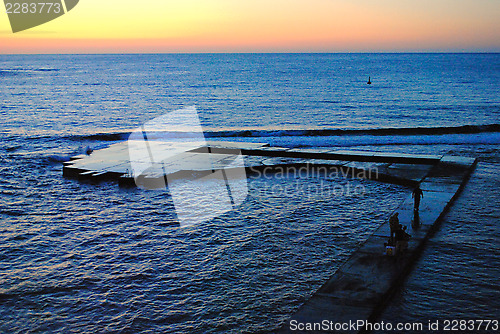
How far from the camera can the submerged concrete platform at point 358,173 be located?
7.63 m

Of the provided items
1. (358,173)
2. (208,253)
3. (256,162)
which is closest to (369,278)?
(208,253)

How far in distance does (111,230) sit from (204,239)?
2618mm

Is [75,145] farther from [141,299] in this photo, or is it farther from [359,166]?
[141,299]

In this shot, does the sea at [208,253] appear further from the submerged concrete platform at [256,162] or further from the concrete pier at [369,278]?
the submerged concrete platform at [256,162]

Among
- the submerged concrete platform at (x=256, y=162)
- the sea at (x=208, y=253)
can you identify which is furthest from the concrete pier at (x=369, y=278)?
the submerged concrete platform at (x=256, y=162)

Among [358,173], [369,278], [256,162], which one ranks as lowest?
[358,173]

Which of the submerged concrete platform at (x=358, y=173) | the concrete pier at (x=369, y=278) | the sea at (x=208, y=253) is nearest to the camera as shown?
the concrete pier at (x=369, y=278)

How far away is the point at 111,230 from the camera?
12117 millimetres

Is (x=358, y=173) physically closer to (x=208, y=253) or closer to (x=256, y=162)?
(x=256, y=162)

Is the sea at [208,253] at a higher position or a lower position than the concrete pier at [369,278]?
lower

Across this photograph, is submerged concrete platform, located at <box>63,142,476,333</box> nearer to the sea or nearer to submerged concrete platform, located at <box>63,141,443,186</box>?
submerged concrete platform, located at <box>63,141,443,186</box>

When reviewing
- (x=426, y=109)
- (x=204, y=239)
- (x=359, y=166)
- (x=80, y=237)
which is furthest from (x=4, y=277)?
(x=426, y=109)

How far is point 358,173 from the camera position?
58.3 feet

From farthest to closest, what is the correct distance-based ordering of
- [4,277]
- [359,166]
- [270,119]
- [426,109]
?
[426,109]
[270,119]
[359,166]
[4,277]
